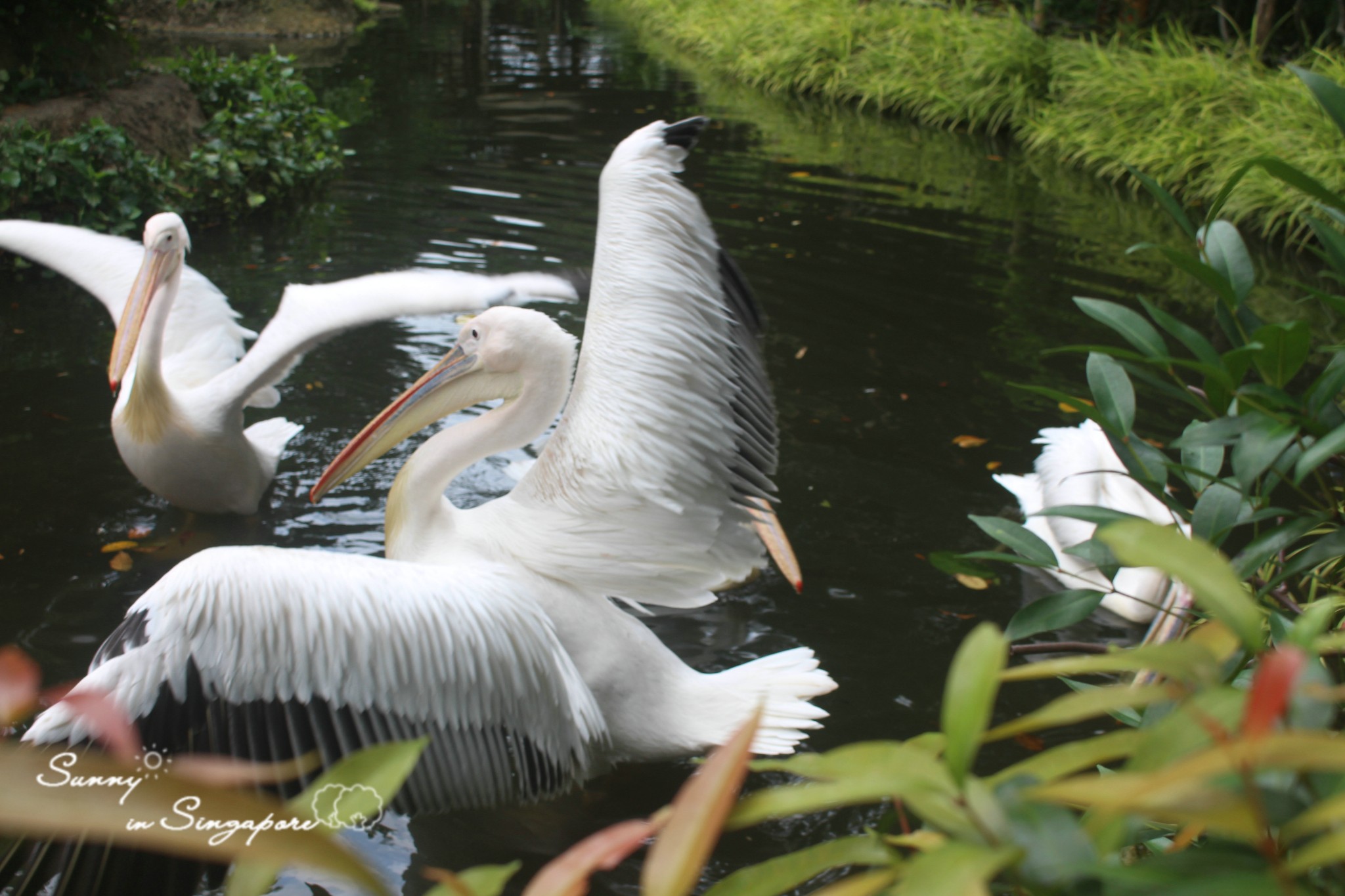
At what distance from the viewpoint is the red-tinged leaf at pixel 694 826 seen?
1.84 feet

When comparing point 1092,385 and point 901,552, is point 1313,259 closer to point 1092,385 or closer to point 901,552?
point 901,552

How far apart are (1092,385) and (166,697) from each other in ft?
5.33

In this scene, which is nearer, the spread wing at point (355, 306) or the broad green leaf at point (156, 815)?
the broad green leaf at point (156, 815)

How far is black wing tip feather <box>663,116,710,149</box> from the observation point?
2650mm

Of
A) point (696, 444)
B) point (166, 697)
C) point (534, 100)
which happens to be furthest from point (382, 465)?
point (534, 100)

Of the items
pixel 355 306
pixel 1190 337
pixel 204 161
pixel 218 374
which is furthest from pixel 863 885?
pixel 204 161

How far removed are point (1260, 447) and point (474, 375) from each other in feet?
6.65

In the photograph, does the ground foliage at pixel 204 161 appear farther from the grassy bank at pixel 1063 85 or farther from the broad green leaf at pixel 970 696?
the broad green leaf at pixel 970 696

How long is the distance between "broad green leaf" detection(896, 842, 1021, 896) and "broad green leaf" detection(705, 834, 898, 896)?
0.12m

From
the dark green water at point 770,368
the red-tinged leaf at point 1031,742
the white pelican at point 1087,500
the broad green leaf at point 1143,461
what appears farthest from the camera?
the white pelican at point 1087,500

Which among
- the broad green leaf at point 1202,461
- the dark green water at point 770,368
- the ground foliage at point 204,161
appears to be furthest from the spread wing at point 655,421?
the ground foliage at point 204,161

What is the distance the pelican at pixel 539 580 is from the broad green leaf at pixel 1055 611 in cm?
111

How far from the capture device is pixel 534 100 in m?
11.8

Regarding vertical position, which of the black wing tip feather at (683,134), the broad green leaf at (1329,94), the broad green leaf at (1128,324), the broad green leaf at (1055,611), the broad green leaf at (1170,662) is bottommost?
the broad green leaf at (1055,611)
